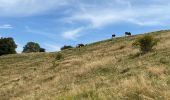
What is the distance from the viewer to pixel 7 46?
101m

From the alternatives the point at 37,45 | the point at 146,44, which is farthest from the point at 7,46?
the point at 146,44

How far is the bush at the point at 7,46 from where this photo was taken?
327 ft

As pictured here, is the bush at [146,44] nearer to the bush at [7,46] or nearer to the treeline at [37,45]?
the treeline at [37,45]

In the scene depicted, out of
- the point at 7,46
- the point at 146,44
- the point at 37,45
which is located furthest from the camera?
the point at 37,45

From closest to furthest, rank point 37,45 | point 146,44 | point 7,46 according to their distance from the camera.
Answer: point 146,44, point 7,46, point 37,45

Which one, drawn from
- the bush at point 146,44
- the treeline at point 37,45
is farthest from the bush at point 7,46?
the bush at point 146,44

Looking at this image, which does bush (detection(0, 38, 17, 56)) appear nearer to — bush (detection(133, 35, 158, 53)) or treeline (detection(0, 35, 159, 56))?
treeline (detection(0, 35, 159, 56))

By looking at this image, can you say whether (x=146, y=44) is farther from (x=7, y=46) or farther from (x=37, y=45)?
(x=37, y=45)

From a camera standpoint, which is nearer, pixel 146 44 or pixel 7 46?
pixel 146 44

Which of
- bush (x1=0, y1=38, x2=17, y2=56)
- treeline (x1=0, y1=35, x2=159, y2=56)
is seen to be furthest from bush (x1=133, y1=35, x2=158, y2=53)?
bush (x1=0, y1=38, x2=17, y2=56)

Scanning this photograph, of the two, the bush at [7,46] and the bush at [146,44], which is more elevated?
the bush at [7,46]

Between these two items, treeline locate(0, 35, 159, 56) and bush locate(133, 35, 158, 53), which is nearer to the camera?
bush locate(133, 35, 158, 53)

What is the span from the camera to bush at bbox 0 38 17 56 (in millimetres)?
99625

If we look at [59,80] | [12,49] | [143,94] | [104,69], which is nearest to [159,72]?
[143,94]
